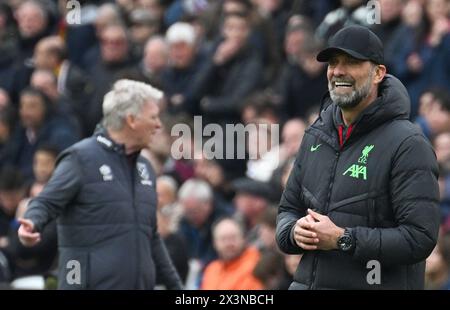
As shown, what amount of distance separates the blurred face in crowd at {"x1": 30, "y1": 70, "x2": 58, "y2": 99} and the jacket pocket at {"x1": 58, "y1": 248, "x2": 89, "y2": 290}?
702 cm

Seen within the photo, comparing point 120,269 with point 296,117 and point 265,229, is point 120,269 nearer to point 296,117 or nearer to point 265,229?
point 265,229

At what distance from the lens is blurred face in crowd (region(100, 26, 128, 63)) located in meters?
16.1

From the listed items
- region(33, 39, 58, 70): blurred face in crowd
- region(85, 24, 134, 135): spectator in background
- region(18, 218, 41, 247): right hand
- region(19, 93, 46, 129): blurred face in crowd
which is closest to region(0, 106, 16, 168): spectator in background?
A: region(19, 93, 46, 129): blurred face in crowd

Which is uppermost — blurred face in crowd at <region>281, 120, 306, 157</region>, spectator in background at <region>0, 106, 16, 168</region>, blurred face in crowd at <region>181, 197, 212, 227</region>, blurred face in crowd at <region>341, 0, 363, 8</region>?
blurred face in crowd at <region>341, 0, 363, 8</region>

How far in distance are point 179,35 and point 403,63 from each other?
335cm

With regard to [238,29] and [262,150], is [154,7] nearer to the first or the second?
[238,29]

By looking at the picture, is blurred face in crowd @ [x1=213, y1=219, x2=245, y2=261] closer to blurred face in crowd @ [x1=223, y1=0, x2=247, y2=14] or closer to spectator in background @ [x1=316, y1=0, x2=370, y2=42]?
spectator in background @ [x1=316, y1=0, x2=370, y2=42]

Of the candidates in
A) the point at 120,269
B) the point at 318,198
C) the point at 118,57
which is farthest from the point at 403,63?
the point at 318,198

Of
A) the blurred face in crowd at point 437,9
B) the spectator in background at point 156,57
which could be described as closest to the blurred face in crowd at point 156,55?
the spectator in background at point 156,57

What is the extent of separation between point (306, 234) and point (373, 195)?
398 millimetres

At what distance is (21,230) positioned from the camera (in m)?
8.00

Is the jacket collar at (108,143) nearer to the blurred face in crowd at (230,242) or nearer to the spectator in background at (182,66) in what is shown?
the blurred face in crowd at (230,242)

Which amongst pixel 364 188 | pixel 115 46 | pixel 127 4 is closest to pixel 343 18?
pixel 115 46

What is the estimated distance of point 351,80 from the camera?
689 cm
